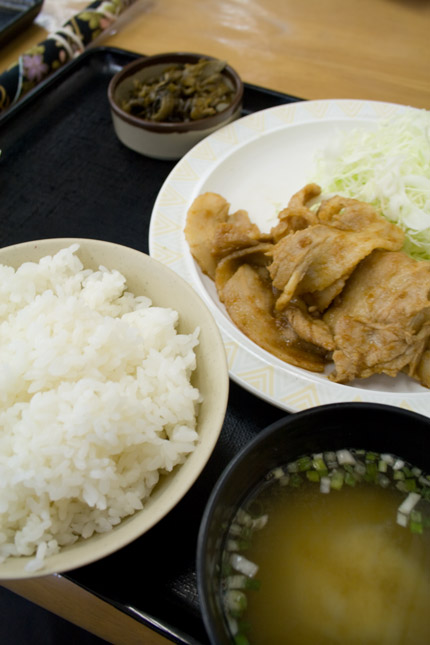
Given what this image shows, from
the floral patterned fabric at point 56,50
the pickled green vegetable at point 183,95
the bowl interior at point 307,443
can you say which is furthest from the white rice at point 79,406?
the floral patterned fabric at point 56,50

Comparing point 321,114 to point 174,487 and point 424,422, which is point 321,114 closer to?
point 424,422

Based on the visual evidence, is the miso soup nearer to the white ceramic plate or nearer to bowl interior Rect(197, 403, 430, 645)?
bowl interior Rect(197, 403, 430, 645)

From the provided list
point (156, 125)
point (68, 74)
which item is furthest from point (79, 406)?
point (68, 74)

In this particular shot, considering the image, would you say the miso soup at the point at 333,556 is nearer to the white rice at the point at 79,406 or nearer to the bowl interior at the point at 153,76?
the white rice at the point at 79,406

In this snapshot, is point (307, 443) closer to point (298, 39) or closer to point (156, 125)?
point (156, 125)

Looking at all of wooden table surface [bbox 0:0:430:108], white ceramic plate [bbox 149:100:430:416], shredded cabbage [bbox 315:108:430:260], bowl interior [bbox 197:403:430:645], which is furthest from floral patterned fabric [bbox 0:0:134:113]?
bowl interior [bbox 197:403:430:645]

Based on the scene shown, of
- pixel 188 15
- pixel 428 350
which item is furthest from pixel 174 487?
pixel 188 15
